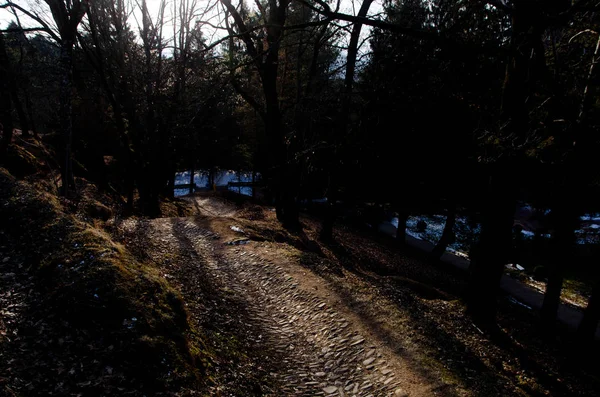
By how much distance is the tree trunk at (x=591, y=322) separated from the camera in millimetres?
7797

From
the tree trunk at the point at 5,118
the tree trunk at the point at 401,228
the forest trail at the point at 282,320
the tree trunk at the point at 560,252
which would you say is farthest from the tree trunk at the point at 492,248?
the tree trunk at the point at 401,228

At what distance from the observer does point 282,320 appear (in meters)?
7.20

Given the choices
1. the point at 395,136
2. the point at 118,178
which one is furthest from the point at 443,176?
the point at 118,178

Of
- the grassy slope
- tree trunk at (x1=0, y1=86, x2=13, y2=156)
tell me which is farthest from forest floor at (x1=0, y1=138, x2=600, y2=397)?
tree trunk at (x1=0, y1=86, x2=13, y2=156)

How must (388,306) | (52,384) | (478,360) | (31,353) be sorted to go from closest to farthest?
(52,384), (31,353), (478,360), (388,306)

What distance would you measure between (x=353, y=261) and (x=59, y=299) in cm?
1086

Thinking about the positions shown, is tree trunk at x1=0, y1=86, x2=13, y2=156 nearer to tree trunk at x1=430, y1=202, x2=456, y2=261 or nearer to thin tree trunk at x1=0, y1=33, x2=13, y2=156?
thin tree trunk at x1=0, y1=33, x2=13, y2=156

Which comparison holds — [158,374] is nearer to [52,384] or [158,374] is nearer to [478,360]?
[52,384]

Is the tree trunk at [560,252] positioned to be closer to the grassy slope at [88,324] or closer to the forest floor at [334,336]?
the forest floor at [334,336]

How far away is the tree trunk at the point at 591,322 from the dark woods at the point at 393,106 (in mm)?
43

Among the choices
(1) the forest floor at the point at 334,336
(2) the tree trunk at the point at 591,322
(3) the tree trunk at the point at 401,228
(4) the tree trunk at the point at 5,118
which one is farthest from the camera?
(3) the tree trunk at the point at 401,228

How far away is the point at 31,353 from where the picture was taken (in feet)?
12.2

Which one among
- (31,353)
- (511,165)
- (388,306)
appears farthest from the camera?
(388,306)

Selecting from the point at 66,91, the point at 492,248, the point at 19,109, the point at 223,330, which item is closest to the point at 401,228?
the point at 492,248
